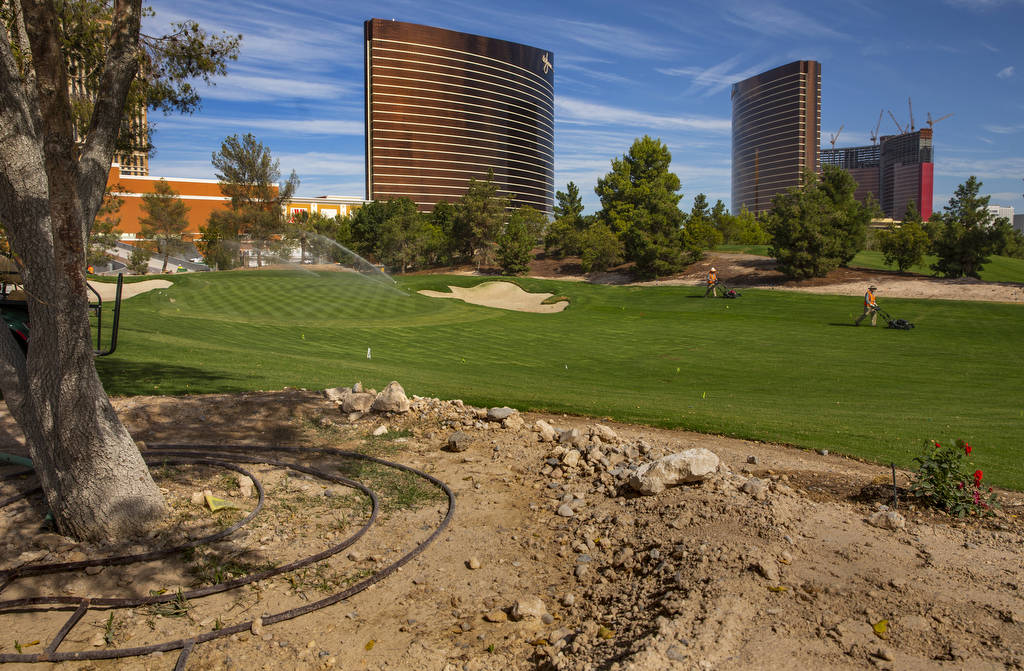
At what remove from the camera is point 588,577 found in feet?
18.4

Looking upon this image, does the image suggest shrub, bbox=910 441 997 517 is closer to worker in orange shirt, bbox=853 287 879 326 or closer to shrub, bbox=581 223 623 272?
worker in orange shirt, bbox=853 287 879 326

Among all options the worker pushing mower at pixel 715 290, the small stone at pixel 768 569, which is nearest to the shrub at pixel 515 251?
the worker pushing mower at pixel 715 290

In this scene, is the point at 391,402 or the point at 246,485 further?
the point at 391,402

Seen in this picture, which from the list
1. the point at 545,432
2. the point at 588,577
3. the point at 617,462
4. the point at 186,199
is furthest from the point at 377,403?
the point at 186,199

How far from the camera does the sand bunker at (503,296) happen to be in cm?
3853

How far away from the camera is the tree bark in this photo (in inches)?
204

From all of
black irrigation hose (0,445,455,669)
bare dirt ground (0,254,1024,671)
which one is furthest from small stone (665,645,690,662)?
black irrigation hose (0,445,455,669)

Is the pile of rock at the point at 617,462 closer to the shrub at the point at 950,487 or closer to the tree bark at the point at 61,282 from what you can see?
the shrub at the point at 950,487

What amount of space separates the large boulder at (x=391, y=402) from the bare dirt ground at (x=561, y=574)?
186 centimetres

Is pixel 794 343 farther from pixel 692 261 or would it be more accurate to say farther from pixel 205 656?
pixel 692 261

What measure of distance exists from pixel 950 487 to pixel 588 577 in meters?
3.84

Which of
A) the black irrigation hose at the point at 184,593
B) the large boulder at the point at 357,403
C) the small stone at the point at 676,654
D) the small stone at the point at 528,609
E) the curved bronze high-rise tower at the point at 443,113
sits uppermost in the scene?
the curved bronze high-rise tower at the point at 443,113

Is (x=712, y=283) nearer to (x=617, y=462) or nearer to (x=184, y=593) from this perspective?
(x=617, y=462)

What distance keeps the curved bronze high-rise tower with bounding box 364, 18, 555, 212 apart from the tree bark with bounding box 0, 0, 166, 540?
123753mm
